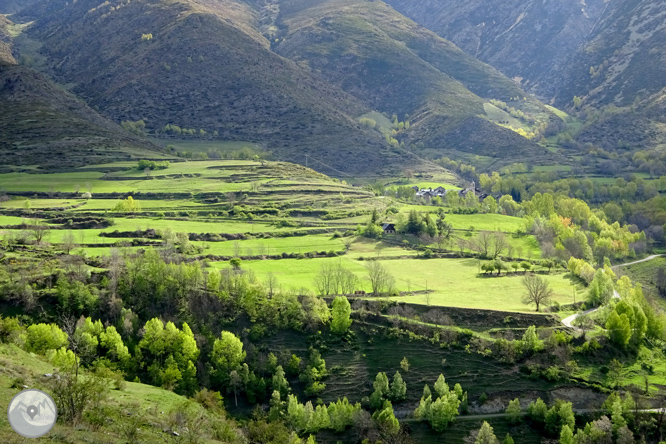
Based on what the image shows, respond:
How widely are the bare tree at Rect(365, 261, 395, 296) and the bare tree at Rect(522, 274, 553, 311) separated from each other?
80.6 feet

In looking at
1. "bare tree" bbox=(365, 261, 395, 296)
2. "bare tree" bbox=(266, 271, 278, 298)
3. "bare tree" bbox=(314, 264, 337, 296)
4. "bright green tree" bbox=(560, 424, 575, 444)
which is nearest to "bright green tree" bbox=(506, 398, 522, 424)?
"bright green tree" bbox=(560, 424, 575, 444)

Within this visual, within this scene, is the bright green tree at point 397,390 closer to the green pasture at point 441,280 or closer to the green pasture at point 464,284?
the green pasture at point 441,280

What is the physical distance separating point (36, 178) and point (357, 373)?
5460 inches

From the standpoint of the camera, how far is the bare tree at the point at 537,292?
116 meters

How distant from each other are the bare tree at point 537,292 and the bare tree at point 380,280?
24.6 meters

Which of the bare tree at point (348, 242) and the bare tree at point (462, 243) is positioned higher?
the bare tree at point (462, 243)

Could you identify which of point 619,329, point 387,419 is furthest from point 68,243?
point 619,329

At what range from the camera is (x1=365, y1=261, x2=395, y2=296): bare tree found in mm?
117000

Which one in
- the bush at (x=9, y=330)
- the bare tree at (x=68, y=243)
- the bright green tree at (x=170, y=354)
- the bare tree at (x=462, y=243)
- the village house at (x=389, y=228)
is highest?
the village house at (x=389, y=228)

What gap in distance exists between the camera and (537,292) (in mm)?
115938

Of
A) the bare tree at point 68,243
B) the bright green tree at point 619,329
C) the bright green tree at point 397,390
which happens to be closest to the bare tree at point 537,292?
the bright green tree at point 619,329

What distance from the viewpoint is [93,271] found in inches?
4360

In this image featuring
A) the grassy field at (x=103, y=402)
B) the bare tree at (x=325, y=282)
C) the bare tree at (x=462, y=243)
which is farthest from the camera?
the bare tree at (x=462, y=243)

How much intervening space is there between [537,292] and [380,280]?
1110 inches
